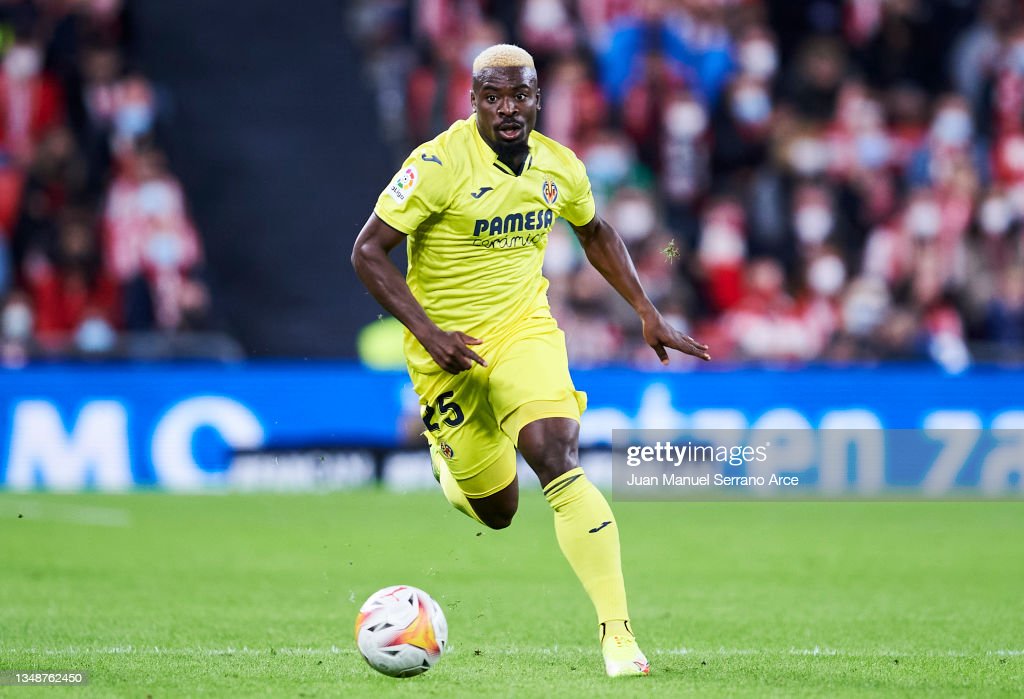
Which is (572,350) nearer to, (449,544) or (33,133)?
(449,544)

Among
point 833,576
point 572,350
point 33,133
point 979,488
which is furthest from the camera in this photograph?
point 33,133

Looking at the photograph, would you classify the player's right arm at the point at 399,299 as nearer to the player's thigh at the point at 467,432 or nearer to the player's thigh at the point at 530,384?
the player's thigh at the point at 530,384

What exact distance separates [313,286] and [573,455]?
10.4 meters

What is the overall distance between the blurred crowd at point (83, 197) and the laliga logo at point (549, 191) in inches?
338

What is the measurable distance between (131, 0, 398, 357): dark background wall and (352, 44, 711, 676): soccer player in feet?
30.4

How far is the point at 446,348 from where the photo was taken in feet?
19.9

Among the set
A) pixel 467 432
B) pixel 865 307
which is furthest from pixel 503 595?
pixel 865 307

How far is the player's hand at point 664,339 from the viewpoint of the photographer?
6699 millimetres

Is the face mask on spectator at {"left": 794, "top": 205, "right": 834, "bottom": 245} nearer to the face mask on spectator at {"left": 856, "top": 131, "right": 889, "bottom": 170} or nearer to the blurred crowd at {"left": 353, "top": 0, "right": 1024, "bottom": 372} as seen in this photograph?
the blurred crowd at {"left": 353, "top": 0, "right": 1024, "bottom": 372}

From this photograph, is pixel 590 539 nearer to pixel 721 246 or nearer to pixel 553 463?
pixel 553 463

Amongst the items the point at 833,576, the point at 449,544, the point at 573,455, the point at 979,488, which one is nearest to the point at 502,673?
the point at 573,455

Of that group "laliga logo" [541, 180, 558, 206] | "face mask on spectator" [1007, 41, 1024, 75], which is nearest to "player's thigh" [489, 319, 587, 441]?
"laliga logo" [541, 180, 558, 206]

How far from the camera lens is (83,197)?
1590cm

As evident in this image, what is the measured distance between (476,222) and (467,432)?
0.91m
